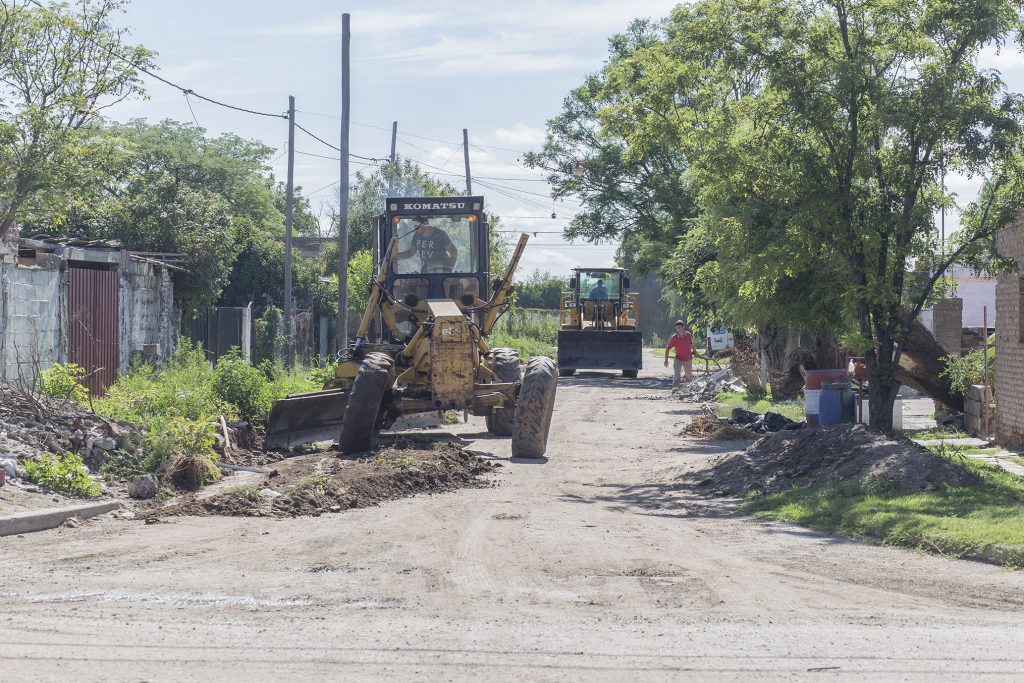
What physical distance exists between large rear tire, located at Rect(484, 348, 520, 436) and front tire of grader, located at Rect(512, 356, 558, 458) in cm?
149

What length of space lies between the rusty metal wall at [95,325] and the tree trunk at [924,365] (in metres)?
13.1

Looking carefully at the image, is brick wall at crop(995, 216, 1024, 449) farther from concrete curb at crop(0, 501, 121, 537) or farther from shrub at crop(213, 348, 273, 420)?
concrete curb at crop(0, 501, 121, 537)

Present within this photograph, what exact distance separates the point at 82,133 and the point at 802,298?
10.2 meters

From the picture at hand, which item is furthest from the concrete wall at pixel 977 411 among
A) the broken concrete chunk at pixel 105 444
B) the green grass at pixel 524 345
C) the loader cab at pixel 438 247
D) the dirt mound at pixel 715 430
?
the green grass at pixel 524 345

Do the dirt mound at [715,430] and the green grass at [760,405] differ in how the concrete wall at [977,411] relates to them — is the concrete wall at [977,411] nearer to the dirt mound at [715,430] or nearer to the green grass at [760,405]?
the green grass at [760,405]

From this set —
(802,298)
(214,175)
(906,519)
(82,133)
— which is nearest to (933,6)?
(802,298)

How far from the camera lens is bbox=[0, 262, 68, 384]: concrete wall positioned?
16.9 metres

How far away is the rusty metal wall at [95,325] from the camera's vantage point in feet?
63.9

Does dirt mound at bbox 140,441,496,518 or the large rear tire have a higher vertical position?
the large rear tire

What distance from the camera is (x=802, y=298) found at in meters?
17.1

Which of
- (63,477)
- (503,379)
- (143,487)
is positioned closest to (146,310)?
(503,379)

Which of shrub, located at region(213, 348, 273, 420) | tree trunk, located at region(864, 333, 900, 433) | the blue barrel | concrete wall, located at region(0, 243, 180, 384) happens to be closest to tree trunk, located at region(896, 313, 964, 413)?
the blue barrel

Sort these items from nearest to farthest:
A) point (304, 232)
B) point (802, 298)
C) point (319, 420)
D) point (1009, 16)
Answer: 1. point (1009, 16)
2. point (319, 420)
3. point (802, 298)
4. point (304, 232)

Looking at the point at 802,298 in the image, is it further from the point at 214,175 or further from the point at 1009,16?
the point at 214,175
